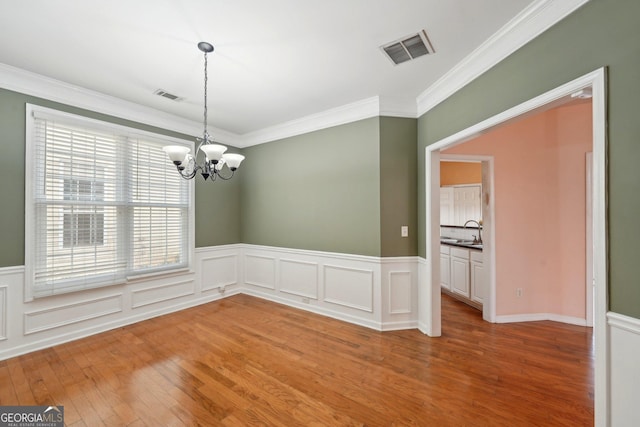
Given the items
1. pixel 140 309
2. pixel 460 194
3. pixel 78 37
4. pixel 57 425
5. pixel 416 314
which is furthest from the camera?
pixel 460 194

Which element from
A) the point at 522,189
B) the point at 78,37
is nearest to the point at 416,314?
the point at 522,189

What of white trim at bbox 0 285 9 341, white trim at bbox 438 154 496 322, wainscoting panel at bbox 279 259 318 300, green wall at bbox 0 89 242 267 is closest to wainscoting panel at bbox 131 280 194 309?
white trim at bbox 0 285 9 341

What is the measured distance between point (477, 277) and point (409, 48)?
341 centimetres

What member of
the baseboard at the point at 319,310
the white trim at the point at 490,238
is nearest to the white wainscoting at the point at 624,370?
the baseboard at the point at 319,310

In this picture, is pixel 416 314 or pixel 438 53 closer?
pixel 438 53

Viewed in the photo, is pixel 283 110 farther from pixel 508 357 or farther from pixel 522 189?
pixel 508 357

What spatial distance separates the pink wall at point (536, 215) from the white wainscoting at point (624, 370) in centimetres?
235

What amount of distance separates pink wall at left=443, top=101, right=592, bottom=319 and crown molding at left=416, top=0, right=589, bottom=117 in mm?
1177

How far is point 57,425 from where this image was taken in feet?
6.09

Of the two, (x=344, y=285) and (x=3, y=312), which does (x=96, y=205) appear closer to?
(x=3, y=312)

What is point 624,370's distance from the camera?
4.53 feet

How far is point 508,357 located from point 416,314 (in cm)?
102

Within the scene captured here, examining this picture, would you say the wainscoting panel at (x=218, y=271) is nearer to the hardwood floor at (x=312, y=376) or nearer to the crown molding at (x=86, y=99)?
the hardwood floor at (x=312, y=376)

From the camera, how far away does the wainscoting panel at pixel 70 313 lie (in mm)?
2865
